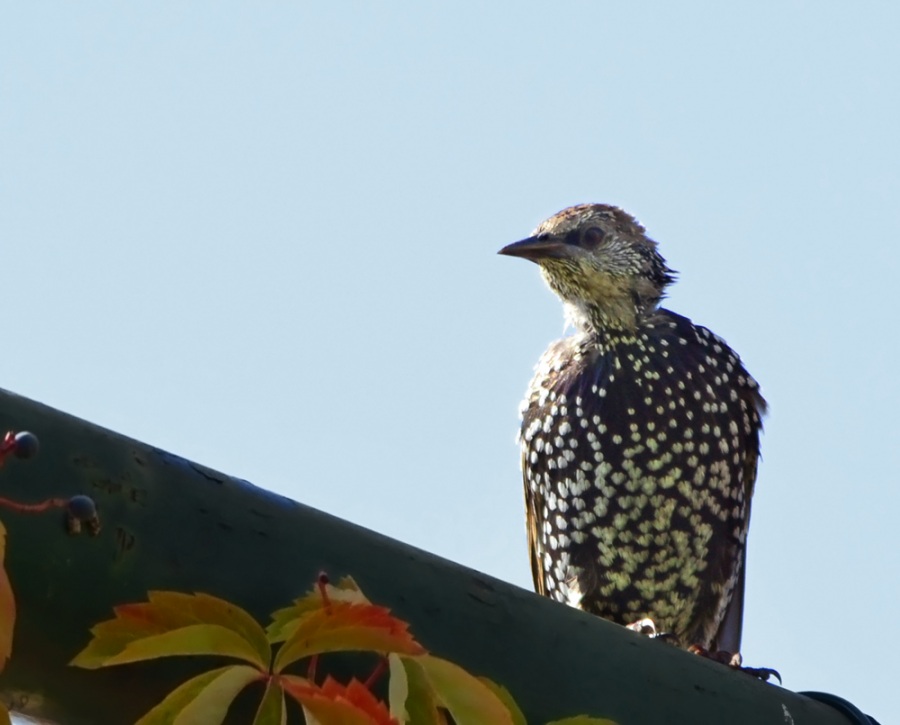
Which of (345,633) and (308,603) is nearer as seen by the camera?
(345,633)

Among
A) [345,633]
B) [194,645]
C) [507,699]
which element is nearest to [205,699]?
[194,645]

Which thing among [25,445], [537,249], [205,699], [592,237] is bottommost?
[205,699]

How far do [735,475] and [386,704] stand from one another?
3.92 m

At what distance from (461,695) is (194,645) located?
40cm

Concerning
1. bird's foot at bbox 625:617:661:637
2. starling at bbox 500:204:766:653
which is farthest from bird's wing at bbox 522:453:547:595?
bird's foot at bbox 625:617:661:637

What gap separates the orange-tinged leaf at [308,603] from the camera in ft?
7.38

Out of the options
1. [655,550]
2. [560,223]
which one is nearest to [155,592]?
[655,550]

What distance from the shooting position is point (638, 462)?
584 cm

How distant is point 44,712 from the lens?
2250mm

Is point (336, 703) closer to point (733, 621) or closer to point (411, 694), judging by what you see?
point (411, 694)

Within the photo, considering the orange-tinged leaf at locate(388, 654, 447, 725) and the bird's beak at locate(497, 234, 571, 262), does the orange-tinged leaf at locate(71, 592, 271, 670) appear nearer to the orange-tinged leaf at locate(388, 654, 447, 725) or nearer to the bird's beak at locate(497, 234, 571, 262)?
the orange-tinged leaf at locate(388, 654, 447, 725)

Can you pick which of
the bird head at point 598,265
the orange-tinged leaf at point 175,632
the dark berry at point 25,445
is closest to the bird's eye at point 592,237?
the bird head at point 598,265

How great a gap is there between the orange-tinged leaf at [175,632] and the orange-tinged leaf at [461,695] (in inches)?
10.0

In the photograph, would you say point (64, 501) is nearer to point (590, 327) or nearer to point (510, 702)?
point (510, 702)
